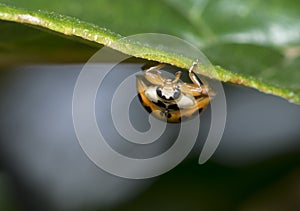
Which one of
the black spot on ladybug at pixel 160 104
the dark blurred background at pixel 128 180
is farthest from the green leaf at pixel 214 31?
the dark blurred background at pixel 128 180

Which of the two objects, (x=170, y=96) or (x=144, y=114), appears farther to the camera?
(x=144, y=114)

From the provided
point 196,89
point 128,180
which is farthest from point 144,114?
point 196,89

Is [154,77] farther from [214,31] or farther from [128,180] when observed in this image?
[128,180]

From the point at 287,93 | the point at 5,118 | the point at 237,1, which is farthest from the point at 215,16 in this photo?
the point at 5,118

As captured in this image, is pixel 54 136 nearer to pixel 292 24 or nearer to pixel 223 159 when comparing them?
pixel 223 159

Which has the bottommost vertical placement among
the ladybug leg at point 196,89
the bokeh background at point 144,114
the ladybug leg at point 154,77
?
the ladybug leg at point 196,89

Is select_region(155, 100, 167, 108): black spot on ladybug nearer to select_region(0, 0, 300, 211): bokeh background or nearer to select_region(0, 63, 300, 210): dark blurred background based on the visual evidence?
select_region(0, 0, 300, 211): bokeh background

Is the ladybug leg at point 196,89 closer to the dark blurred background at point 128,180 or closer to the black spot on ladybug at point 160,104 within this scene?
the black spot on ladybug at point 160,104
